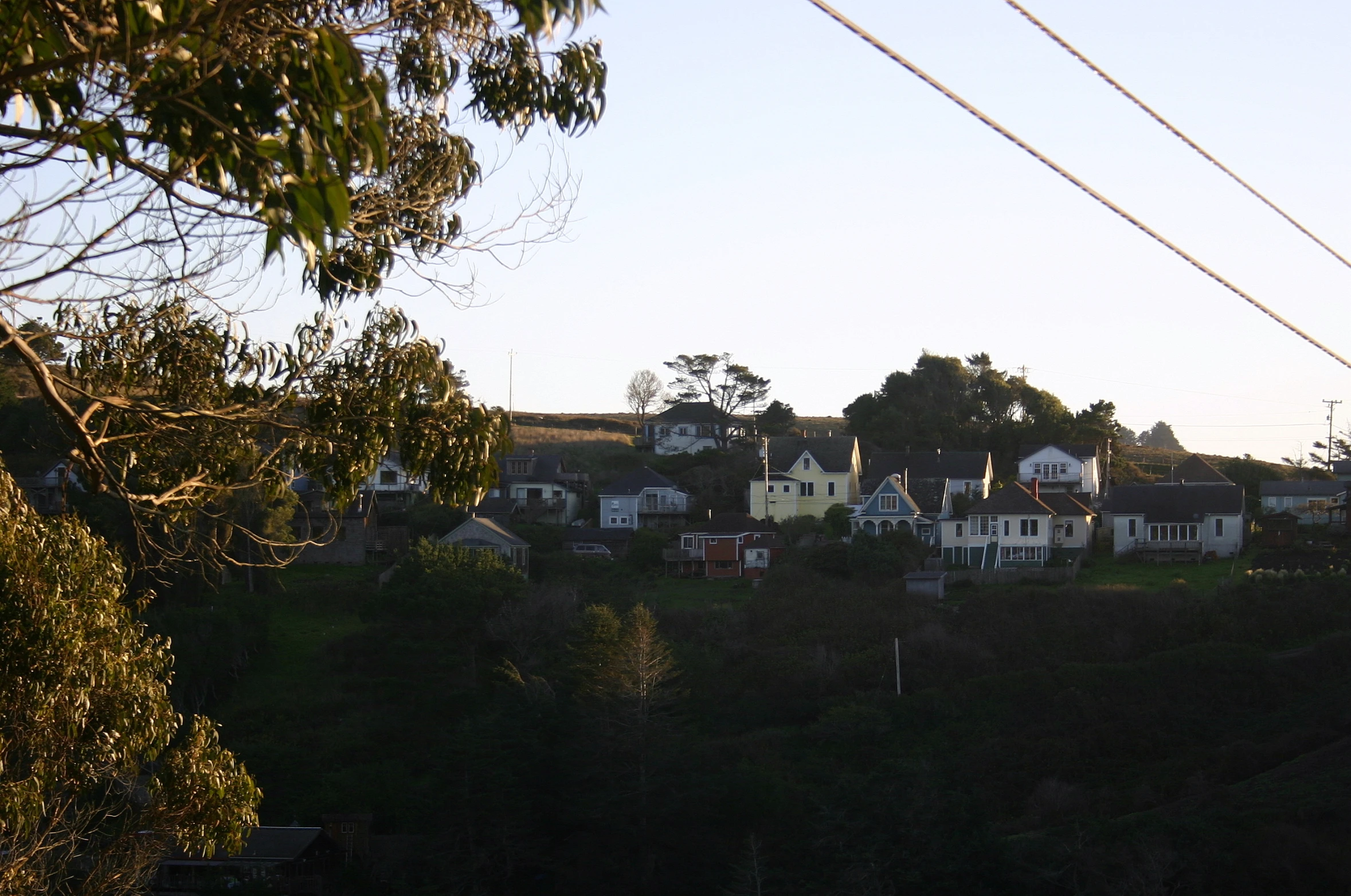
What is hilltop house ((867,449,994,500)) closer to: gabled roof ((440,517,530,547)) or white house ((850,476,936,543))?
white house ((850,476,936,543))

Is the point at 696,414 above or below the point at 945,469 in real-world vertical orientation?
above

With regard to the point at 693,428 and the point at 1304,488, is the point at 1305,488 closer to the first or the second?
the point at 1304,488

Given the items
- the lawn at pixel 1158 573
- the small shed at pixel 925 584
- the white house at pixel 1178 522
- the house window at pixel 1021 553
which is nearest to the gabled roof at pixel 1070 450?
the white house at pixel 1178 522

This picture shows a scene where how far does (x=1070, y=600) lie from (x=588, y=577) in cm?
1644

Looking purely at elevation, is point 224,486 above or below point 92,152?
below

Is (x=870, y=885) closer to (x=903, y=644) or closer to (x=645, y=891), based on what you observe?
(x=645, y=891)

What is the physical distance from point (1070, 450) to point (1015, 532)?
431 inches

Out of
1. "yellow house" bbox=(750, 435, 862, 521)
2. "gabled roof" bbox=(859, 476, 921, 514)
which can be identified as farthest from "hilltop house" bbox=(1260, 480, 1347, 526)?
"yellow house" bbox=(750, 435, 862, 521)

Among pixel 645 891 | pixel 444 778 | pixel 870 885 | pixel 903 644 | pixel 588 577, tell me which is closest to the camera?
pixel 870 885

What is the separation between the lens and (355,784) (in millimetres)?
30531

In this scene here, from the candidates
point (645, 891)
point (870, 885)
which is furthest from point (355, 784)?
point (870, 885)

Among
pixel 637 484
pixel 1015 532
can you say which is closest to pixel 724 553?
pixel 637 484

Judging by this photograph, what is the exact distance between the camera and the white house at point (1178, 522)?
45625 mm

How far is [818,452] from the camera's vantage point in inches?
2149
